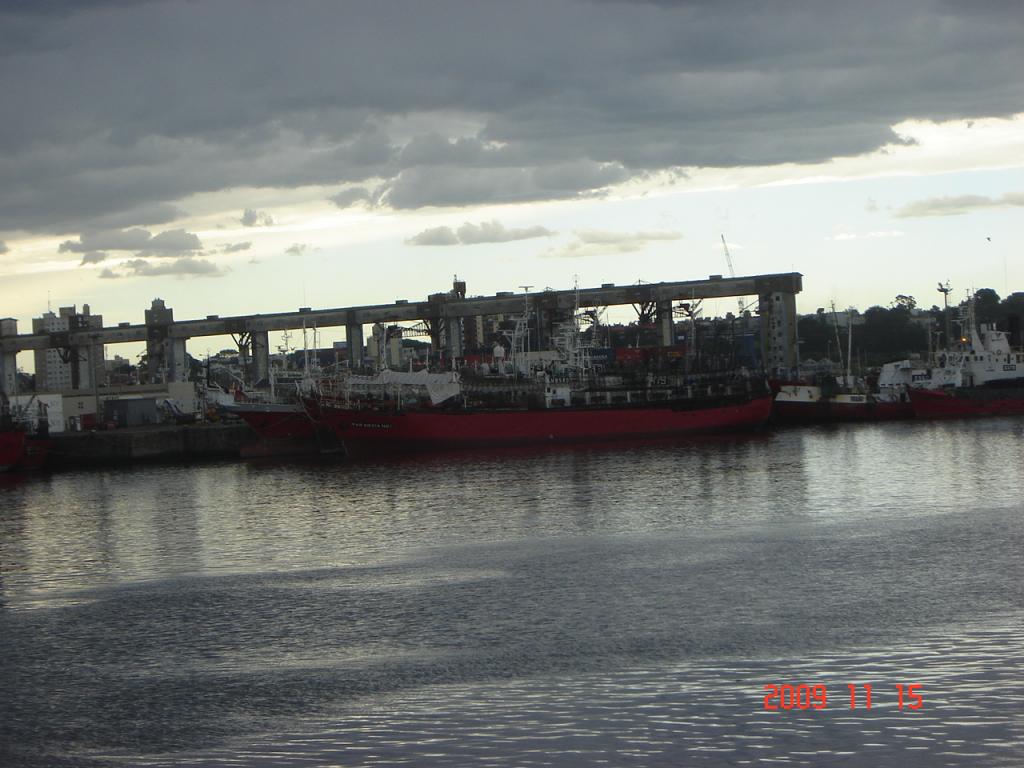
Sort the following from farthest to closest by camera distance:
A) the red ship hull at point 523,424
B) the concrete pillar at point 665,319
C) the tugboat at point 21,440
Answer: the concrete pillar at point 665,319, the tugboat at point 21,440, the red ship hull at point 523,424

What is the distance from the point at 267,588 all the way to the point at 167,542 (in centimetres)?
974

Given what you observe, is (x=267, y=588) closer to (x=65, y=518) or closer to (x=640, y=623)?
(x=640, y=623)

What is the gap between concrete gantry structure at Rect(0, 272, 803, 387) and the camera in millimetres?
97250

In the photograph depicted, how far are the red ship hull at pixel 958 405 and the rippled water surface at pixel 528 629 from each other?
42.0 metres

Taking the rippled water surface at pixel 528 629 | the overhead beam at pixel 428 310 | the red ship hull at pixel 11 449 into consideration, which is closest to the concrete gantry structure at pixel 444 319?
the overhead beam at pixel 428 310

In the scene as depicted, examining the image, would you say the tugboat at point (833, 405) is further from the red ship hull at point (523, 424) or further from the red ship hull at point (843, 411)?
the red ship hull at point (523, 424)

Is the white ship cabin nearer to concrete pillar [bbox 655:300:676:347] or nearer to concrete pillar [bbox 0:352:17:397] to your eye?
concrete pillar [bbox 655:300:676:347]

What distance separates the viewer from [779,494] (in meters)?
40.1

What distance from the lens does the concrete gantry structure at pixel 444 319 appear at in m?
97.2

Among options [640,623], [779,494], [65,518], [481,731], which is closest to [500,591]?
[640,623]

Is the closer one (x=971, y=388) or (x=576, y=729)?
(x=576, y=729)

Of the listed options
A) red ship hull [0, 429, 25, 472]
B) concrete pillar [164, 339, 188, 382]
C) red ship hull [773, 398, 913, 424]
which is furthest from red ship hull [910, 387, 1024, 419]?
concrete pillar [164, 339, 188, 382]
